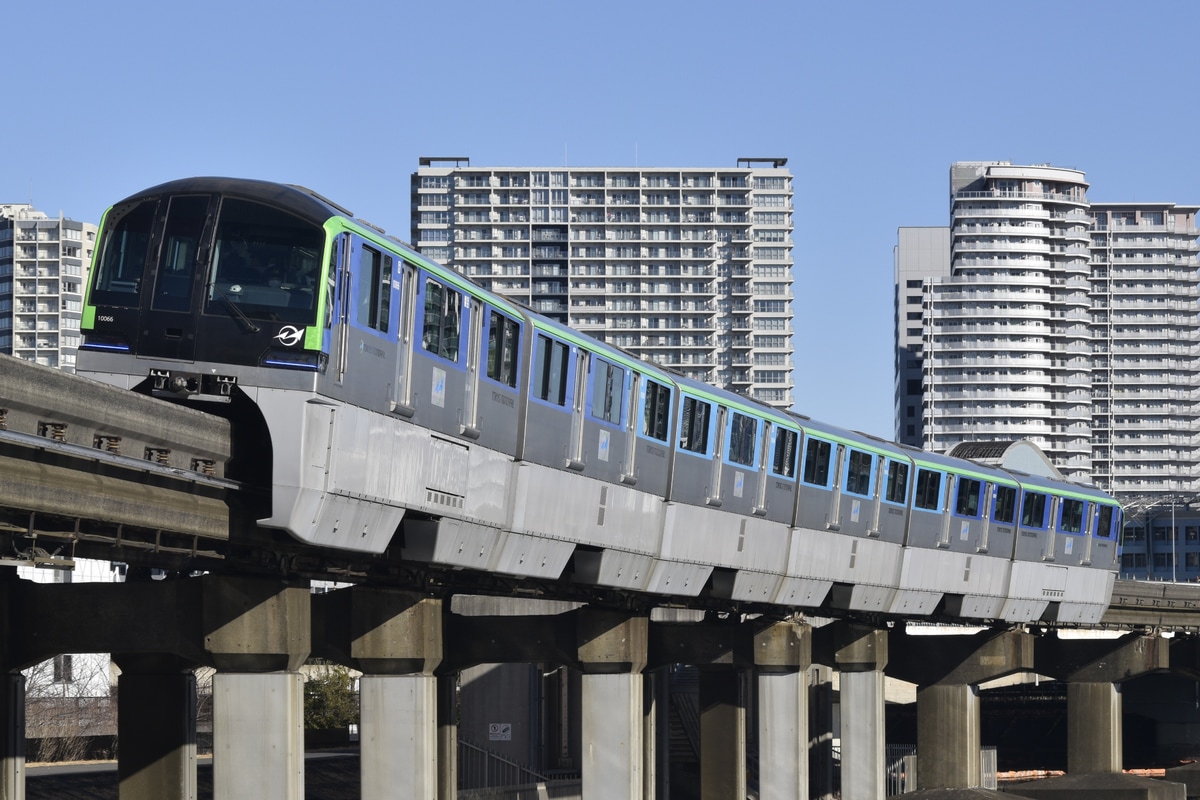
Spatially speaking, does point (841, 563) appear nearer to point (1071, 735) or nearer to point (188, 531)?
point (1071, 735)

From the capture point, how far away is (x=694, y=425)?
37.9 metres

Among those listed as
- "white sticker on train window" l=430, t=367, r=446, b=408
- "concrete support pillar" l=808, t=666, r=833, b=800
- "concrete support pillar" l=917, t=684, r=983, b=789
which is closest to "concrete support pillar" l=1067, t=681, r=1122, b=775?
"concrete support pillar" l=917, t=684, r=983, b=789

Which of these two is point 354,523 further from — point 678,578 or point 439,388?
point 678,578

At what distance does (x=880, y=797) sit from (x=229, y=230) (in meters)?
34.0

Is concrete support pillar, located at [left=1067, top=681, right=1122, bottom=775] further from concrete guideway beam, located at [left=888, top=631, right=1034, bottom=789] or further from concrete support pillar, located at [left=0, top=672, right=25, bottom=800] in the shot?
concrete support pillar, located at [left=0, top=672, right=25, bottom=800]

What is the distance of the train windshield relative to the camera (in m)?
22.0

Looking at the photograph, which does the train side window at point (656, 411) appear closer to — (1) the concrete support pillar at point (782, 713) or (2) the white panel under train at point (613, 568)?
(2) the white panel under train at point (613, 568)

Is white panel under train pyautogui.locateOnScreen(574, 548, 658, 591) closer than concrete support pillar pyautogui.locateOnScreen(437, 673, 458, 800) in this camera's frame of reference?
Yes

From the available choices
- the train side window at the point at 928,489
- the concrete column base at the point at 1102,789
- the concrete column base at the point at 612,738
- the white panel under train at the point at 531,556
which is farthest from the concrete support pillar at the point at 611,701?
the concrete column base at the point at 1102,789

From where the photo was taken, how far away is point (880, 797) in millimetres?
51562

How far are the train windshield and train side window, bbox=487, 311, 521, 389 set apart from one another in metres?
5.68

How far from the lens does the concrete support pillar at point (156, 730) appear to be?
96.2 feet

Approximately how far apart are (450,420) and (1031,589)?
35.1m

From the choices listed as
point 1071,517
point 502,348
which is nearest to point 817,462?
point 1071,517
